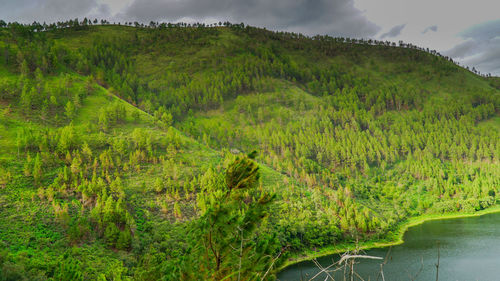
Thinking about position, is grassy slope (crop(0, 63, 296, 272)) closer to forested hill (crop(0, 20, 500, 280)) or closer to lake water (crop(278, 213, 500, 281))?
forested hill (crop(0, 20, 500, 280))

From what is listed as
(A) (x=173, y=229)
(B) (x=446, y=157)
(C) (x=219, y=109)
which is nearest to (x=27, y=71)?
(A) (x=173, y=229)

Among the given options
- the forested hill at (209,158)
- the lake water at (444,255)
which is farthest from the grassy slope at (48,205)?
the lake water at (444,255)

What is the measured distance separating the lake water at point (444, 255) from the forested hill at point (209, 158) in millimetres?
6076

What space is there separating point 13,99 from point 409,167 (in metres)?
134

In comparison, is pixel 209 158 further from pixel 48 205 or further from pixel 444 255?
pixel 444 255

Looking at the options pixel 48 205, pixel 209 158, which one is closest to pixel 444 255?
pixel 209 158

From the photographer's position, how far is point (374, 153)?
126438mm

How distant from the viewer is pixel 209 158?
80562 millimetres

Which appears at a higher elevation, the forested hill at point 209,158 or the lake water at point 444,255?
the forested hill at point 209,158

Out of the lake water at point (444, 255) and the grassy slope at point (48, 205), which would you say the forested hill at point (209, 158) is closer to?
the grassy slope at point (48, 205)

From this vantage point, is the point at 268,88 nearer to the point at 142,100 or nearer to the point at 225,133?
the point at 225,133

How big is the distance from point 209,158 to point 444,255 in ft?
189

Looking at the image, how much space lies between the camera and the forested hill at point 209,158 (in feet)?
70.5

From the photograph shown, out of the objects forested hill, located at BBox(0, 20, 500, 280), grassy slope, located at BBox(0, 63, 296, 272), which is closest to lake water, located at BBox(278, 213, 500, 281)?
forested hill, located at BBox(0, 20, 500, 280)
